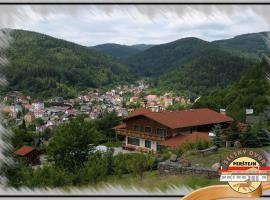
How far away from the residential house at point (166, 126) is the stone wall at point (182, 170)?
509 centimetres

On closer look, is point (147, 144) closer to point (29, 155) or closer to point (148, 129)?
point (148, 129)

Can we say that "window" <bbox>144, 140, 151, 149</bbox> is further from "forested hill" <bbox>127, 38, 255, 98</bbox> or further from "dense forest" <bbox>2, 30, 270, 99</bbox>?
"forested hill" <bbox>127, 38, 255, 98</bbox>

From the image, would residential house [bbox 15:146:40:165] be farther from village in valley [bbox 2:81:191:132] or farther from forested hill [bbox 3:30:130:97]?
forested hill [bbox 3:30:130:97]

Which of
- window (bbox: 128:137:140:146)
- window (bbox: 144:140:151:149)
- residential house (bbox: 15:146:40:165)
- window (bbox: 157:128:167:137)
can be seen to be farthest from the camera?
window (bbox: 128:137:140:146)

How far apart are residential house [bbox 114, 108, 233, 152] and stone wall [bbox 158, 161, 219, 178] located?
509 centimetres

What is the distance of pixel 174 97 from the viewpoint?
101 feet

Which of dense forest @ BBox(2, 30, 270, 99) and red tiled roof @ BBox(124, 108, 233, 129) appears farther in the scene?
dense forest @ BBox(2, 30, 270, 99)

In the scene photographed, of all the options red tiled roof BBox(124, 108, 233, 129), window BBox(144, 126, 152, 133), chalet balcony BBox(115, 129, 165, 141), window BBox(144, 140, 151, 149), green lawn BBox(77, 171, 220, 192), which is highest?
red tiled roof BBox(124, 108, 233, 129)

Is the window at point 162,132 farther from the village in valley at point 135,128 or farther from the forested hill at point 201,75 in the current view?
the forested hill at point 201,75

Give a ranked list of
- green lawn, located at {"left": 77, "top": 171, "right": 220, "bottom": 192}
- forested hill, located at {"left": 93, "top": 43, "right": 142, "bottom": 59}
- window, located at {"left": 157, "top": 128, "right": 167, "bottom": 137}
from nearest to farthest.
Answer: green lawn, located at {"left": 77, "top": 171, "right": 220, "bottom": 192}, forested hill, located at {"left": 93, "top": 43, "right": 142, "bottom": 59}, window, located at {"left": 157, "top": 128, "right": 167, "bottom": 137}

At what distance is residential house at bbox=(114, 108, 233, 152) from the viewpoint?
36.1ft

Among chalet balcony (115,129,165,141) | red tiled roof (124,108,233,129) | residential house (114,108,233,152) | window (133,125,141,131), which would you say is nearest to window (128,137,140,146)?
residential house (114,108,233,152)

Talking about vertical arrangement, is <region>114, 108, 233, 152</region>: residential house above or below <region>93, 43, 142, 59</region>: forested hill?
below

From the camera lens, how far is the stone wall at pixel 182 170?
4.47 meters
